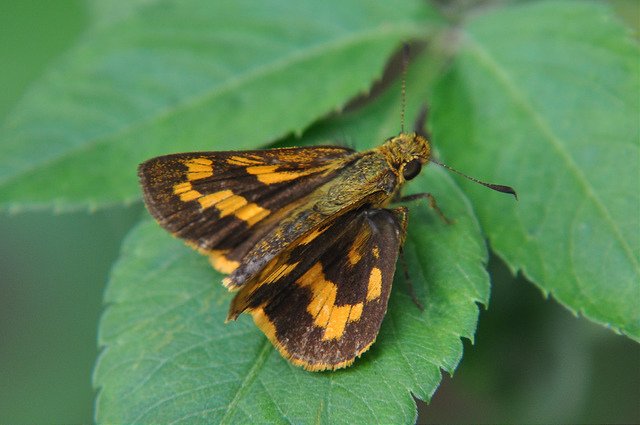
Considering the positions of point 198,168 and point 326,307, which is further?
point 198,168

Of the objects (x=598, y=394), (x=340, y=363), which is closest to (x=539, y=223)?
(x=340, y=363)

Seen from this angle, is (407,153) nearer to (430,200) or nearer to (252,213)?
(430,200)

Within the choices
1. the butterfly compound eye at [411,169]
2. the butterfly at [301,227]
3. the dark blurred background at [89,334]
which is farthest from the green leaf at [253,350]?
the dark blurred background at [89,334]

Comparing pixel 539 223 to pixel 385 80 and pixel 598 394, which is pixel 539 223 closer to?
pixel 598 394

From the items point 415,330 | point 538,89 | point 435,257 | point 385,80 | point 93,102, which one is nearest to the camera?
point 415,330

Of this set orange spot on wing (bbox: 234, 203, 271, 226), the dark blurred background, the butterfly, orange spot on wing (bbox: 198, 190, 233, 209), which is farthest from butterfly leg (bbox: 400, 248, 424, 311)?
orange spot on wing (bbox: 198, 190, 233, 209)

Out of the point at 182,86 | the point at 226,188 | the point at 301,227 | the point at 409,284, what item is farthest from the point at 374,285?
the point at 182,86

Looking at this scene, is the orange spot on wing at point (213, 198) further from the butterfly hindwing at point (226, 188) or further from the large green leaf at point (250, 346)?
the large green leaf at point (250, 346)

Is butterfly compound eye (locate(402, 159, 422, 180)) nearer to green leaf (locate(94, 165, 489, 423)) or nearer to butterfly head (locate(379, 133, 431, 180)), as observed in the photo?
butterfly head (locate(379, 133, 431, 180))
